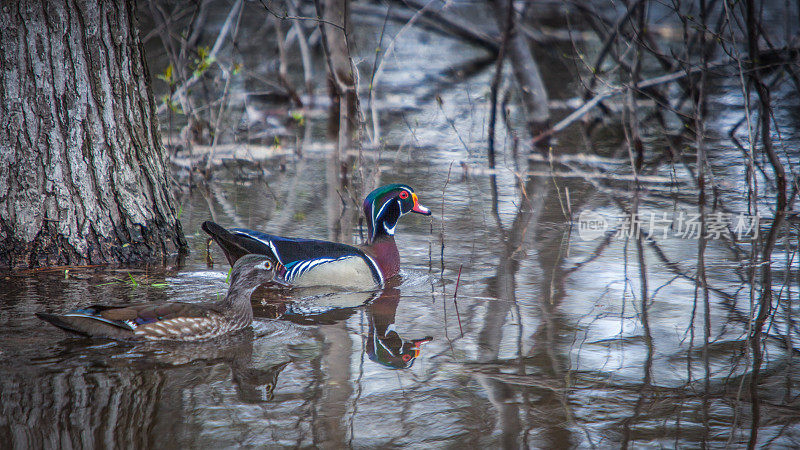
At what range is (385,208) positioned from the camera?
6609 mm

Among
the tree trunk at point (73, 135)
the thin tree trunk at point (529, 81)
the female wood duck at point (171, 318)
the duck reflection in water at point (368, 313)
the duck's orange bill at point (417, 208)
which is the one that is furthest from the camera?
the thin tree trunk at point (529, 81)

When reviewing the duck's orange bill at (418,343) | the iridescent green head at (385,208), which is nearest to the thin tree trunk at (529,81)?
the iridescent green head at (385,208)

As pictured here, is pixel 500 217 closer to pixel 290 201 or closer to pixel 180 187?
pixel 290 201

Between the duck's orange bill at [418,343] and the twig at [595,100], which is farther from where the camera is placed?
the twig at [595,100]

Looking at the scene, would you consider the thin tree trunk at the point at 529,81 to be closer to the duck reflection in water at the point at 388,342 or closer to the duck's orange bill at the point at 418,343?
the duck reflection in water at the point at 388,342

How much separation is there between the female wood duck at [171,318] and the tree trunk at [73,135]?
62.5 inches

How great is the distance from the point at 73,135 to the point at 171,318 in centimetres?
A: 211

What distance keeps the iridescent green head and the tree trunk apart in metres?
1.79

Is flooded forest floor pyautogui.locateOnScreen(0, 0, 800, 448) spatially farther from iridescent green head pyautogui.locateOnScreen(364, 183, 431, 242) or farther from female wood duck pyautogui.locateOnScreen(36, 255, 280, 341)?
iridescent green head pyautogui.locateOnScreen(364, 183, 431, 242)

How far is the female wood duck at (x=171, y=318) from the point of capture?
180 inches

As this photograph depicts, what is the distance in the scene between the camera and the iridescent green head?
658 centimetres

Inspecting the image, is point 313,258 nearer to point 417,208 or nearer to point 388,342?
point 417,208

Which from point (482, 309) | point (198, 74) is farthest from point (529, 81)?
point (482, 309)

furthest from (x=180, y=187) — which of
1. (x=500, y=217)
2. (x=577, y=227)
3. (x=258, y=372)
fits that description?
(x=258, y=372)
